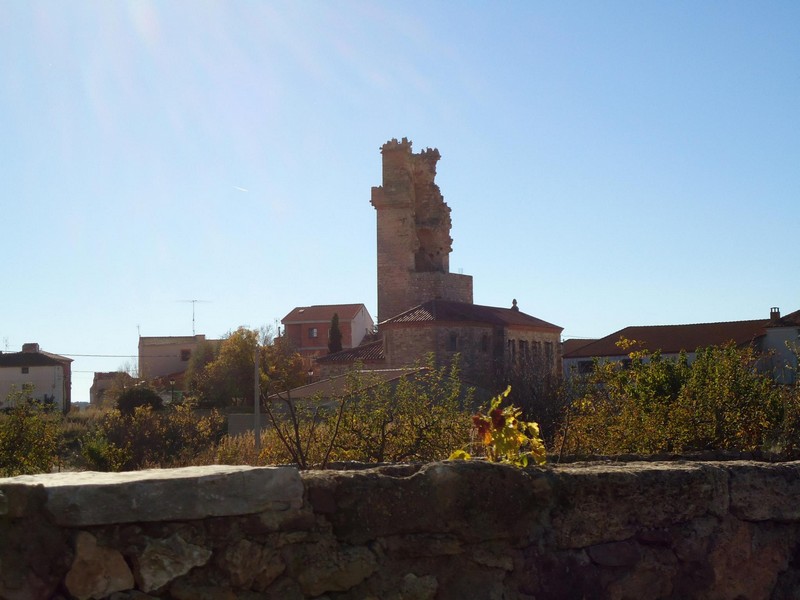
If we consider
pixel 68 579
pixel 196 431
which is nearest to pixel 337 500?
pixel 68 579

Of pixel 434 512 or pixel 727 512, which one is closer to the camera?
pixel 434 512

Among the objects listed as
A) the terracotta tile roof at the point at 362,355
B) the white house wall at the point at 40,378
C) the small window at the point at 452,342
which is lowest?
the white house wall at the point at 40,378

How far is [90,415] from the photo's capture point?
136 ft

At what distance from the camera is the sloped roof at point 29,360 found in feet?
185

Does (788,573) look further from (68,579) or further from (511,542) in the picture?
(68,579)

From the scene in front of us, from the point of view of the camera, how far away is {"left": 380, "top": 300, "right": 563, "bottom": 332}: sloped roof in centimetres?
4109

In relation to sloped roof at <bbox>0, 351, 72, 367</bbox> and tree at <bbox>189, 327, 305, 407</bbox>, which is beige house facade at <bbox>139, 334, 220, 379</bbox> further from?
tree at <bbox>189, 327, 305, 407</bbox>

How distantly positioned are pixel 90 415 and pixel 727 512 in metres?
40.6

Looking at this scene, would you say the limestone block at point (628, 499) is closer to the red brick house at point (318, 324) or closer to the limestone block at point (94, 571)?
the limestone block at point (94, 571)

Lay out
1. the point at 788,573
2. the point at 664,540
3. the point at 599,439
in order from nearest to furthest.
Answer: the point at 664,540 < the point at 788,573 < the point at 599,439

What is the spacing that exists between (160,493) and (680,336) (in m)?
46.1

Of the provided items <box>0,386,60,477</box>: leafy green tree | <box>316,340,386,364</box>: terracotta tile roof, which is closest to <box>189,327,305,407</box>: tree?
<box>316,340,386,364</box>: terracotta tile roof

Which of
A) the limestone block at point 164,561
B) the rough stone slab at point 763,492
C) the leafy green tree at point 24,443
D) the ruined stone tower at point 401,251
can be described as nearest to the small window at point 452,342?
the ruined stone tower at point 401,251

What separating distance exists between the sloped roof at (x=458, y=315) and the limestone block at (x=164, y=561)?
37585 millimetres
